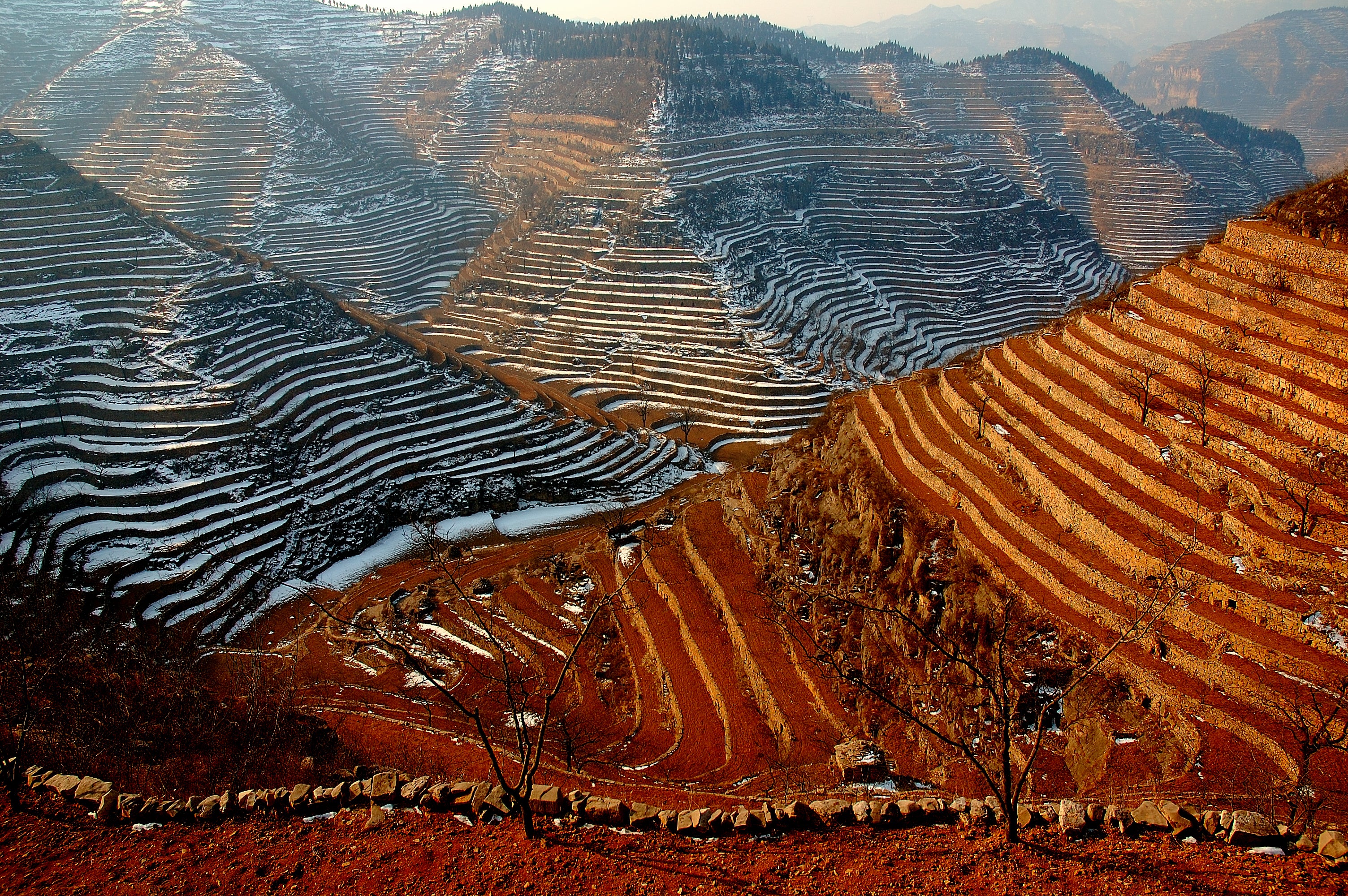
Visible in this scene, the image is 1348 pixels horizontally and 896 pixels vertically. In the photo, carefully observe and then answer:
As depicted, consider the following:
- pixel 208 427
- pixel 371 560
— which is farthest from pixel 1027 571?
pixel 208 427

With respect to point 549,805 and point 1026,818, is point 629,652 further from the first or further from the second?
point 1026,818

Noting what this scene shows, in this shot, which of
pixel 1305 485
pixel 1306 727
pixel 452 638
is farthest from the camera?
pixel 452 638

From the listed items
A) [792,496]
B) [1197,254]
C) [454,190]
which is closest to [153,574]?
[792,496]

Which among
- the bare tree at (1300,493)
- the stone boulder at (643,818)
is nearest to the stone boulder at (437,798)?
the stone boulder at (643,818)

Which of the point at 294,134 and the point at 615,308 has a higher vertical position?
the point at 294,134

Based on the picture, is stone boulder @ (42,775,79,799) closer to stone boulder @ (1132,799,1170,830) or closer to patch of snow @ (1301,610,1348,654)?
stone boulder @ (1132,799,1170,830)

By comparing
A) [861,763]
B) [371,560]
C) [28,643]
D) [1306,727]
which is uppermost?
[1306,727]

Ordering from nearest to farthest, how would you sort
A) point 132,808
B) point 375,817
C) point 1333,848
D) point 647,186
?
point 1333,848 < point 375,817 < point 132,808 < point 647,186
